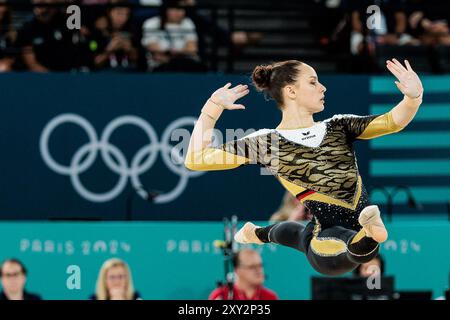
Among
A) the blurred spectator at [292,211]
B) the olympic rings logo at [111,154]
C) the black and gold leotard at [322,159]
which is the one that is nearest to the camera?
the black and gold leotard at [322,159]

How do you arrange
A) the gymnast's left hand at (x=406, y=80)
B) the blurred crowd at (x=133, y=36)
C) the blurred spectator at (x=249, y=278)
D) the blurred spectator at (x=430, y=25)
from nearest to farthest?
the gymnast's left hand at (x=406, y=80) < the blurred spectator at (x=249, y=278) < the blurred crowd at (x=133, y=36) < the blurred spectator at (x=430, y=25)

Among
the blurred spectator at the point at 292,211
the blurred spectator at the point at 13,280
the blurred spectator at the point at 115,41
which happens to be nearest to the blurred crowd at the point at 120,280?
the blurred spectator at the point at 13,280

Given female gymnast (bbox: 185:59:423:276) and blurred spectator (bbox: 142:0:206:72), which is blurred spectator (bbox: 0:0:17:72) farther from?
female gymnast (bbox: 185:59:423:276)

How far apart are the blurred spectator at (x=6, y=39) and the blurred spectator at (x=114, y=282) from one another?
321 cm

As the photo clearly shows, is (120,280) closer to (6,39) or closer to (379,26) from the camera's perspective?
(6,39)

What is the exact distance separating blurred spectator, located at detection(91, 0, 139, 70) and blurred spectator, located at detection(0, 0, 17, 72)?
89cm

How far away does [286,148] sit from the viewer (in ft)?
22.2

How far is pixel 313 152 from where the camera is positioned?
6.74m

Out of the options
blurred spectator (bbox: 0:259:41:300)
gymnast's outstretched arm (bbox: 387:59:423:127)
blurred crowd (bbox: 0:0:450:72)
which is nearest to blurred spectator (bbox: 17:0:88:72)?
blurred crowd (bbox: 0:0:450:72)

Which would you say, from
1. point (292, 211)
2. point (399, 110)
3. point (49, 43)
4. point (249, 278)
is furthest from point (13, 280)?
point (399, 110)

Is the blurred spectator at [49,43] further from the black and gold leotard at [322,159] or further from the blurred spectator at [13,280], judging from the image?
the black and gold leotard at [322,159]

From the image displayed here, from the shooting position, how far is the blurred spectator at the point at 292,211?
34.4 ft

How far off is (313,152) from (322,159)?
2.6 inches
